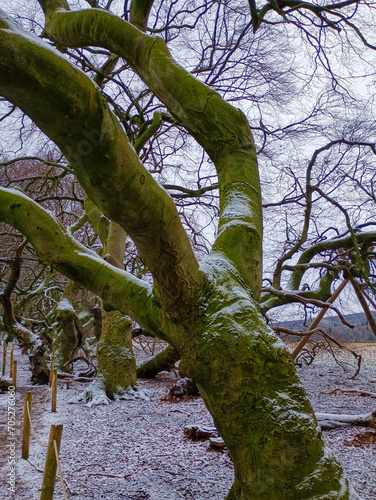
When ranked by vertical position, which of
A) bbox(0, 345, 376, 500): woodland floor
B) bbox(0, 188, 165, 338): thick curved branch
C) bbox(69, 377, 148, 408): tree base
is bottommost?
bbox(0, 345, 376, 500): woodland floor

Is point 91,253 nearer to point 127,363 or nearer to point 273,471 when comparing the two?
point 273,471

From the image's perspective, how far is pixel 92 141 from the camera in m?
1.31

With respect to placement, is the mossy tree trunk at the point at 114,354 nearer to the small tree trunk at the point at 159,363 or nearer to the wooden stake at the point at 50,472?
the small tree trunk at the point at 159,363

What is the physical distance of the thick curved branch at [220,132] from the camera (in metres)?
2.38

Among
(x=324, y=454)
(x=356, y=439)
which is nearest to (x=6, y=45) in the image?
(x=324, y=454)

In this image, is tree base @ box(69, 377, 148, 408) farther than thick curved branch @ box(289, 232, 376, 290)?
Yes

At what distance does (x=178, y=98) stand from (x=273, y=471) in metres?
2.42

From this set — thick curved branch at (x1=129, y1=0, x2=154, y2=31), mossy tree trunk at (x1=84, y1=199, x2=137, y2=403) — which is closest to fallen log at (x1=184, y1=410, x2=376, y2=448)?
mossy tree trunk at (x1=84, y1=199, x2=137, y2=403)

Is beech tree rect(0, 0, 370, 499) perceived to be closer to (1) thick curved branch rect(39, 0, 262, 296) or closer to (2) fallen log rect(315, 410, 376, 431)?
(1) thick curved branch rect(39, 0, 262, 296)

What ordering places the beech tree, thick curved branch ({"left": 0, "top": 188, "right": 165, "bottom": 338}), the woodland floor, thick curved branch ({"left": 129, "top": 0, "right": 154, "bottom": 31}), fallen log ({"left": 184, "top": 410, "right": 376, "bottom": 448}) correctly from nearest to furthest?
1. the beech tree
2. thick curved branch ({"left": 0, "top": 188, "right": 165, "bottom": 338})
3. the woodland floor
4. fallen log ({"left": 184, "top": 410, "right": 376, "bottom": 448})
5. thick curved branch ({"left": 129, "top": 0, "right": 154, "bottom": 31})

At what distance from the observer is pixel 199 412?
16.1 feet

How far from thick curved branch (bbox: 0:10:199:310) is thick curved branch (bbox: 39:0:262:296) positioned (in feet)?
2.24

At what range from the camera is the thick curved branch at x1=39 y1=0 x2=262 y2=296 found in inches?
93.8

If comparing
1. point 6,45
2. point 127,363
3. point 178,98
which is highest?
point 178,98
